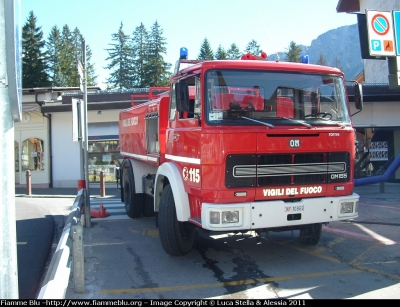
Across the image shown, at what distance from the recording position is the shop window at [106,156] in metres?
20.9

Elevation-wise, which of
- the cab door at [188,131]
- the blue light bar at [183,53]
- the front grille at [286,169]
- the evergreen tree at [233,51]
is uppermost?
the evergreen tree at [233,51]

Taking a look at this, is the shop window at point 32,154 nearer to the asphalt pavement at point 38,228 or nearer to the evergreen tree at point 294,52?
the asphalt pavement at point 38,228

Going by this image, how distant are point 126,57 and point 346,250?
179 ft

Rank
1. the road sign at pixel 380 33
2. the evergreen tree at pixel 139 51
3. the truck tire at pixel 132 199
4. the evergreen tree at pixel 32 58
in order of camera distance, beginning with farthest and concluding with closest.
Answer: the evergreen tree at pixel 139 51
the evergreen tree at pixel 32 58
the truck tire at pixel 132 199
the road sign at pixel 380 33

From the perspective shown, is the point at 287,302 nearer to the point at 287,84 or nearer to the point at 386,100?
the point at 287,84

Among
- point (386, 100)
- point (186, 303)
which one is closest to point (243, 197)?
point (186, 303)

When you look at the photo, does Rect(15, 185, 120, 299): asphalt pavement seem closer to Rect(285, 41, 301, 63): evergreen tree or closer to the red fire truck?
the red fire truck

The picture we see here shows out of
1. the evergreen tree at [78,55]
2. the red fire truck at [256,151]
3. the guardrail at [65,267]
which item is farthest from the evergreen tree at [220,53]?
the guardrail at [65,267]

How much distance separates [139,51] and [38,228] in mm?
49918

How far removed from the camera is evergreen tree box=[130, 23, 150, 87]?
56069 mm

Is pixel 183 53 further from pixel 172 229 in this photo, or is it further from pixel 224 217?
pixel 224 217

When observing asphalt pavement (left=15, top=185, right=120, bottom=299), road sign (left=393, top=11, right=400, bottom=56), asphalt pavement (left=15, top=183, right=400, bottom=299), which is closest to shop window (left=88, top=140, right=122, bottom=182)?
asphalt pavement (left=15, top=183, right=400, bottom=299)

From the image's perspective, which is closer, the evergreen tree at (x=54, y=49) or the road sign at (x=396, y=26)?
the road sign at (x=396, y=26)

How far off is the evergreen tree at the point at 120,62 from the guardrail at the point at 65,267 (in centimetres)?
5312
